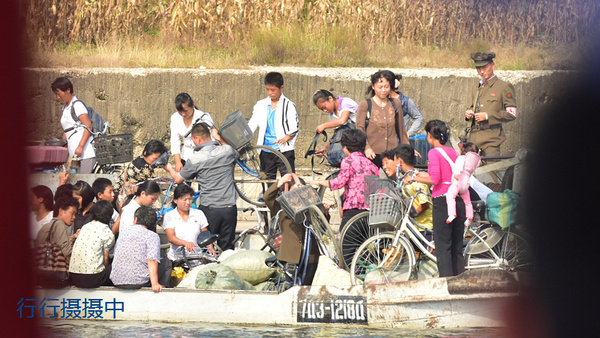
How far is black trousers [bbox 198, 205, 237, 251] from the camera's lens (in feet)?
33.8

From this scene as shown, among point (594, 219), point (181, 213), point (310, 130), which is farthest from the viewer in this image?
point (310, 130)

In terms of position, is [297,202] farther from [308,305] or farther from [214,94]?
[214,94]

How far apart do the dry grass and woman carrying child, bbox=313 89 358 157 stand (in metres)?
5.70

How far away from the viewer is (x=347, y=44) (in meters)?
17.8

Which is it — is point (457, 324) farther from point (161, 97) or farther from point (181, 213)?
point (161, 97)

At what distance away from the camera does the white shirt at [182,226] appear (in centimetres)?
982

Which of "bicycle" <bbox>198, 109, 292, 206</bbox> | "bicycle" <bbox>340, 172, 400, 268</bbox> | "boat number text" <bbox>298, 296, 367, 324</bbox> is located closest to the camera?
"boat number text" <bbox>298, 296, 367, 324</bbox>

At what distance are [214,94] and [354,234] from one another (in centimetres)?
674

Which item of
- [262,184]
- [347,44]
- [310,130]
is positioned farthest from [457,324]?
[347,44]

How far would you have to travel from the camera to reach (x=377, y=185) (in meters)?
9.23

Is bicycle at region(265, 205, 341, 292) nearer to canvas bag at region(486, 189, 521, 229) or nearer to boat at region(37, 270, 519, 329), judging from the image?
boat at region(37, 270, 519, 329)

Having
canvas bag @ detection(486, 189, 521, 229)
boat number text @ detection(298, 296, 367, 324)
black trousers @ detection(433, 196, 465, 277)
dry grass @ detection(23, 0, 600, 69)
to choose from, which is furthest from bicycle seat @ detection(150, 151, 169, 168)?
dry grass @ detection(23, 0, 600, 69)

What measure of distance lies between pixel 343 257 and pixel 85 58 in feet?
29.9

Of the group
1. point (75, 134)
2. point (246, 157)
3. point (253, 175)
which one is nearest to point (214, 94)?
point (75, 134)
